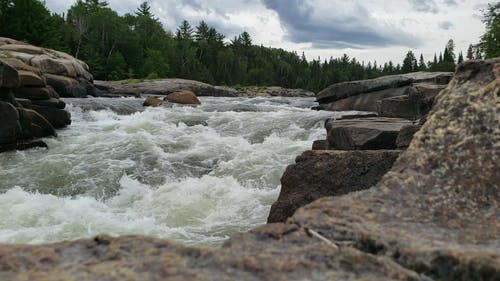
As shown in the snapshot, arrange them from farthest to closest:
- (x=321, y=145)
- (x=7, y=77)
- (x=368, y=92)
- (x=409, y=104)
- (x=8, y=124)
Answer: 1. (x=368, y=92)
2. (x=7, y=77)
3. (x=8, y=124)
4. (x=409, y=104)
5. (x=321, y=145)

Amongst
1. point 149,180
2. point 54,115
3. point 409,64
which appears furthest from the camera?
point 409,64

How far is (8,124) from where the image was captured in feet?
40.3

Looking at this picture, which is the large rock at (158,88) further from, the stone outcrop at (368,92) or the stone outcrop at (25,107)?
the stone outcrop at (25,107)

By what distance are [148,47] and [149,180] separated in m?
76.6

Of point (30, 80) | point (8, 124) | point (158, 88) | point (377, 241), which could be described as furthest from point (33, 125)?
point (158, 88)

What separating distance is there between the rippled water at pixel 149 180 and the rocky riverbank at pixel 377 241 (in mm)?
4233

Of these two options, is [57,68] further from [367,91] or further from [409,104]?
[409,104]

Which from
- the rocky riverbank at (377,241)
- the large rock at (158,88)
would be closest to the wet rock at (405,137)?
the rocky riverbank at (377,241)

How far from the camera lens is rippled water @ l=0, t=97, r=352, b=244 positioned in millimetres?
7184

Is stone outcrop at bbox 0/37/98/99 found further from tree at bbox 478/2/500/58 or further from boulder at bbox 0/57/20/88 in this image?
tree at bbox 478/2/500/58

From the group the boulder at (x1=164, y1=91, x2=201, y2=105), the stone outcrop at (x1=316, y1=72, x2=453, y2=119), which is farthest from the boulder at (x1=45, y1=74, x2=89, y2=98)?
the stone outcrop at (x1=316, y1=72, x2=453, y2=119)

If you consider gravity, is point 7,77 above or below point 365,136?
above

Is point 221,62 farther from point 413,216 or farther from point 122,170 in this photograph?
point 413,216

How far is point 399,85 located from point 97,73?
49.4 meters
